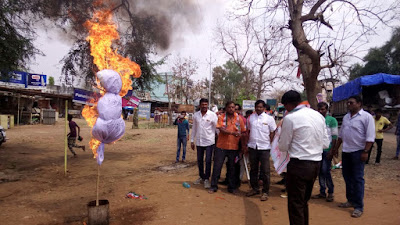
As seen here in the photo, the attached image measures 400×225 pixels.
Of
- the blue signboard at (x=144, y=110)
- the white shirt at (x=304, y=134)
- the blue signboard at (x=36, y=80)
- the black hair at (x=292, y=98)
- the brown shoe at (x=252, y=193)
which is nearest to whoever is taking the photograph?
the white shirt at (x=304, y=134)

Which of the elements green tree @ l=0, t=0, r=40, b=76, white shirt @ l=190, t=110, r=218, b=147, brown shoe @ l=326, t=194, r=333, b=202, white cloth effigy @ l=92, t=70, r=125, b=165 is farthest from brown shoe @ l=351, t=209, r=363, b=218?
green tree @ l=0, t=0, r=40, b=76

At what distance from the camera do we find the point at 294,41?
661 cm

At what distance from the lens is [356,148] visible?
4594 mm

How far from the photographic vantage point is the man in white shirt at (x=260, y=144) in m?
5.32

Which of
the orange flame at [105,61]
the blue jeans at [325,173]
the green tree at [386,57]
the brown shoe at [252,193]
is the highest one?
the green tree at [386,57]

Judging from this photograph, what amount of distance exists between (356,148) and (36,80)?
31.7m

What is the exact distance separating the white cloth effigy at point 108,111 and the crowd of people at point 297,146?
2.33 meters

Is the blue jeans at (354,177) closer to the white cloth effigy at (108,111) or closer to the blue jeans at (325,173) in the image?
the blue jeans at (325,173)

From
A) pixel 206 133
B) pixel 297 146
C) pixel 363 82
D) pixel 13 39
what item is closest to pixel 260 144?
pixel 206 133

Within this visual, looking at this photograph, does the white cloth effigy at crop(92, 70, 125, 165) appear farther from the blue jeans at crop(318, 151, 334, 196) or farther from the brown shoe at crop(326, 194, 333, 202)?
the brown shoe at crop(326, 194, 333, 202)

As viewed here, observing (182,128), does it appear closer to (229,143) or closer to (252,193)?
(229,143)

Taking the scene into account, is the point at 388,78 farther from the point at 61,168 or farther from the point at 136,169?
the point at 61,168

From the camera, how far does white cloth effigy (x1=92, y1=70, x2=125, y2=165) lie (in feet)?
13.0

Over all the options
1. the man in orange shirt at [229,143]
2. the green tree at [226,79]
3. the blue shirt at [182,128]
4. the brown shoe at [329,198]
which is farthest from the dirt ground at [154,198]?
the green tree at [226,79]
